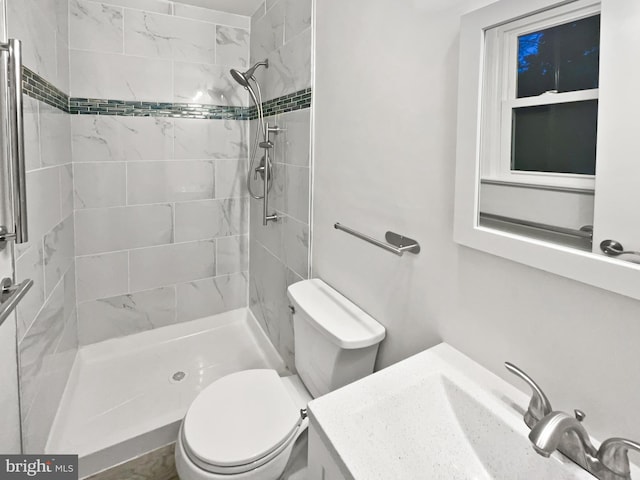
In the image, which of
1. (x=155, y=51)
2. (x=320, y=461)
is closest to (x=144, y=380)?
(x=320, y=461)

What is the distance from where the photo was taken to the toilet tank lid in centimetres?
124

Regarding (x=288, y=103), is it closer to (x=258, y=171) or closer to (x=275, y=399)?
(x=258, y=171)

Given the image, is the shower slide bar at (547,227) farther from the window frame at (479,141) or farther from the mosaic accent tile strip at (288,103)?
the mosaic accent tile strip at (288,103)

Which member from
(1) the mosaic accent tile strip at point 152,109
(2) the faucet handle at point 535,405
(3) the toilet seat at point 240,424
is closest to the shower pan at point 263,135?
(1) the mosaic accent tile strip at point 152,109

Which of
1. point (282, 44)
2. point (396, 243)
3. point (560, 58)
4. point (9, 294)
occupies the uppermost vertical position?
point (282, 44)

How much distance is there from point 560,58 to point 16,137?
1262 mm

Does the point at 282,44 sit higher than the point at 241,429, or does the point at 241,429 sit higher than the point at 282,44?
the point at 282,44

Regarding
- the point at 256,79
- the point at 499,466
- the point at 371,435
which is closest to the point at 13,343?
the point at 371,435

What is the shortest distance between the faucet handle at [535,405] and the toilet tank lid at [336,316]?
0.54 meters

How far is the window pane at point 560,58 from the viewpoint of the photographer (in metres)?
0.68

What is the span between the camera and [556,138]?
0.76m

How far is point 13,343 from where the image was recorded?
117 cm

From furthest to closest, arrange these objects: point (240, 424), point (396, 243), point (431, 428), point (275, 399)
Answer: point (275, 399) → point (240, 424) → point (396, 243) → point (431, 428)

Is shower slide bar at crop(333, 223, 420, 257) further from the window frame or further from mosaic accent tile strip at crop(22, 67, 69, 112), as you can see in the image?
mosaic accent tile strip at crop(22, 67, 69, 112)
